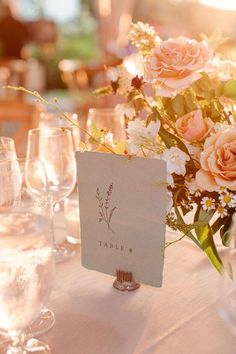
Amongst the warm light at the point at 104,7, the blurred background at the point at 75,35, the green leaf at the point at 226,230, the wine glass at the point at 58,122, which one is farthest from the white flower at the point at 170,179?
the warm light at the point at 104,7

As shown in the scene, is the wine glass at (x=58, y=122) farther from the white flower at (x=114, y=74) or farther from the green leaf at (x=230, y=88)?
the green leaf at (x=230, y=88)

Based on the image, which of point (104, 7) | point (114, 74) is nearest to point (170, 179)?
point (114, 74)

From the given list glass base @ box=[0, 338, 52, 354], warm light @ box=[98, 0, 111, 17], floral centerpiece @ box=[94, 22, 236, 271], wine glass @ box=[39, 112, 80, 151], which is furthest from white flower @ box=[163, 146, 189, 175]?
warm light @ box=[98, 0, 111, 17]

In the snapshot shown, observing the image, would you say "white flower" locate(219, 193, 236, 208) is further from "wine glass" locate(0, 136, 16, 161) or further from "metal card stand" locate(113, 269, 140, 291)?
"wine glass" locate(0, 136, 16, 161)

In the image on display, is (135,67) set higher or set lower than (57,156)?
higher

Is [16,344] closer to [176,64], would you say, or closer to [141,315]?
[141,315]

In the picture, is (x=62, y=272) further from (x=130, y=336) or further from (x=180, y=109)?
(x=180, y=109)

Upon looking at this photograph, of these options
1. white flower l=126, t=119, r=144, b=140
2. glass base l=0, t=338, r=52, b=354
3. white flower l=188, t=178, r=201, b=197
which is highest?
white flower l=126, t=119, r=144, b=140

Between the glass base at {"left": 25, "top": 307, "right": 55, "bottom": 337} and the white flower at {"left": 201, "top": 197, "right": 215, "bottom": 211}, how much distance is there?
28cm

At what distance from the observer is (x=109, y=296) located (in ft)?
3.05

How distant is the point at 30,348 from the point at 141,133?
0.34 m

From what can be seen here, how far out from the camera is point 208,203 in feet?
2.77

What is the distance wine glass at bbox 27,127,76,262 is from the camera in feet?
3.68

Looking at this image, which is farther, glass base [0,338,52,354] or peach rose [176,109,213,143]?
peach rose [176,109,213,143]
